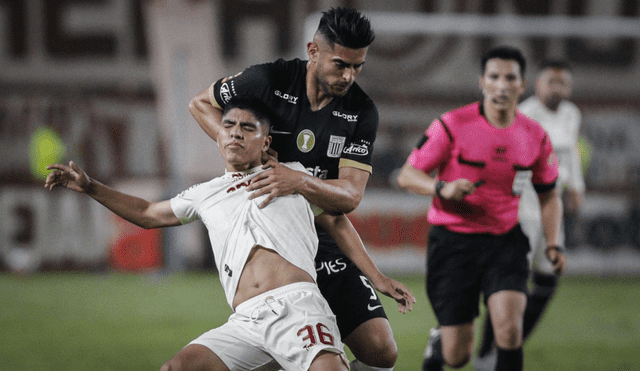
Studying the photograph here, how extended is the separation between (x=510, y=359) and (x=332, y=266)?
46.1 inches

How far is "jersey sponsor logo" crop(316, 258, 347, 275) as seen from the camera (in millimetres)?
3744

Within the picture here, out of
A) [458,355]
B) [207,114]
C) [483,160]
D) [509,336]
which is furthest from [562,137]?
[207,114]

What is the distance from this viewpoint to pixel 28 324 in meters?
7.05

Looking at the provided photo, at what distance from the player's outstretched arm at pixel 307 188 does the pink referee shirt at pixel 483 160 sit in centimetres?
125

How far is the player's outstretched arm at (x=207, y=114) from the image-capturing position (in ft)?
11.5

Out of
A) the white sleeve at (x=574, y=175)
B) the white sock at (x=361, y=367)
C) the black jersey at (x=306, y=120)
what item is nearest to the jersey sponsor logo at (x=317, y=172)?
the black jersey at (x=306, y=120)

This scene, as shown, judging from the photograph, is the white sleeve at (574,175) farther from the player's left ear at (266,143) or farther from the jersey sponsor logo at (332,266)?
the player's left ear at (266,143)

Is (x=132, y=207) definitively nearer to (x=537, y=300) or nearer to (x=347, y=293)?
(x=347, y=293)

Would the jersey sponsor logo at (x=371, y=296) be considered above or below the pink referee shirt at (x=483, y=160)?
below

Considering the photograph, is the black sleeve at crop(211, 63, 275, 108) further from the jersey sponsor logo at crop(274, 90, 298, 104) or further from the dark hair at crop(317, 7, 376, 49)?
the dark hair at crop(317, 7, 376, 49)

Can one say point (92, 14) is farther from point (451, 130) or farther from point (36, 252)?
point (451, 130)

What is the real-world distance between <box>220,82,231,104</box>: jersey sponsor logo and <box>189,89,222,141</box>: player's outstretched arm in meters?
0.07

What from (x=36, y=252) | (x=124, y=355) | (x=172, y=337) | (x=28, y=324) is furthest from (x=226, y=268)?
(x=36, y=252)

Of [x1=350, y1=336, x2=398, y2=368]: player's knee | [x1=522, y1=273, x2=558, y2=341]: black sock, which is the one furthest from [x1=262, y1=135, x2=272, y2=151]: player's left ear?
[x1=522, y1=273, x2=558, y2=341]: black sock
